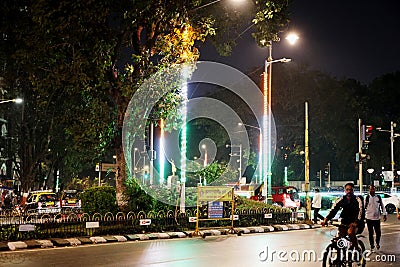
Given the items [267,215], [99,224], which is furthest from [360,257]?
[267,215]

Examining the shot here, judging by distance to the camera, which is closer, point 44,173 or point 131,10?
point 131,10

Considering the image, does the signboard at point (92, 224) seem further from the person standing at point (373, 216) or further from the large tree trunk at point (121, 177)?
the person standing at point (373, 216)

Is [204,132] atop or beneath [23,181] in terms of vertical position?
atop

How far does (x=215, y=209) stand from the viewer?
76.0 feet

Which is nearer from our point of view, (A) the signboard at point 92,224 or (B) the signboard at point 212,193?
(A) the signboard at point 92,224

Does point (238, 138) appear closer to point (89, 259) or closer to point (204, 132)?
point (204, 132)

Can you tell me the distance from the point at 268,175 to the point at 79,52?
13.3 meters

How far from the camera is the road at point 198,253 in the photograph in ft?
46.4

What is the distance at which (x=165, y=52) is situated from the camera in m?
24.2

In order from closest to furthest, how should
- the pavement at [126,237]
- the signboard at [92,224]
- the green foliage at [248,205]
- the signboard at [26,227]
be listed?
1. the pavement at [126,237]
2. the signboard at [26,227]
3. the signboard at [92,224]
4. the green foliage at [248,205]

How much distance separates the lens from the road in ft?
46.4

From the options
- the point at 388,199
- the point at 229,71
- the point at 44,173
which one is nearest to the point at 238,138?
the point at 229,71

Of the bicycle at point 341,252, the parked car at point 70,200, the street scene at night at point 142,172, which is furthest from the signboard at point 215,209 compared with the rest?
the parked car at point 70,200

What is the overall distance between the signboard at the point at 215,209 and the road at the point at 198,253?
1906mm
